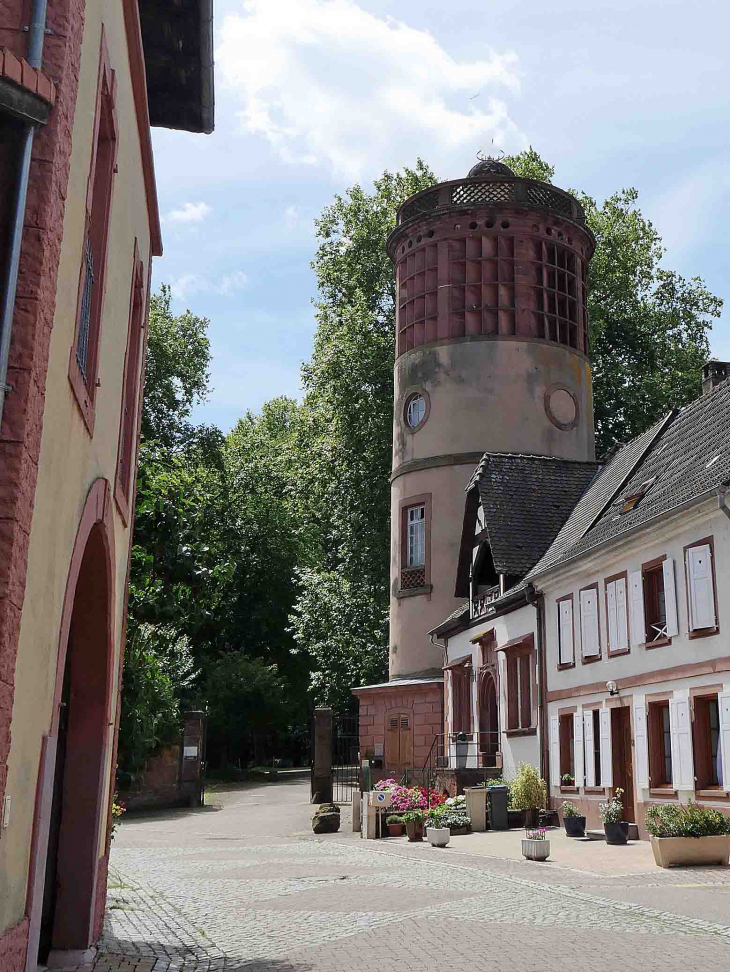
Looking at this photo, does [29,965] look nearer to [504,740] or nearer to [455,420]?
[504,740]

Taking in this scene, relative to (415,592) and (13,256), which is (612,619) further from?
(13,256)

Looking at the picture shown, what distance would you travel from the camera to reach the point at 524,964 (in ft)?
27.2

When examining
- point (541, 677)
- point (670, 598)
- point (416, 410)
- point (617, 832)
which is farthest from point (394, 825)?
point (416, 410)

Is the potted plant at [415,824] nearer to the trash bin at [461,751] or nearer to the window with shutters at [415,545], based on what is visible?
the trash bin at [461,751]

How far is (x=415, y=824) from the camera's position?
20.8 meters

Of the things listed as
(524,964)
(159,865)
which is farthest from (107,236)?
(159,865)

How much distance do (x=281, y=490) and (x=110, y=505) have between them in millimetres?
46736

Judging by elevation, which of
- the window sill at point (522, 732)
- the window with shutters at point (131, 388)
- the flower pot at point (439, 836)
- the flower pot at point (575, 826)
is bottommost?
the flower pot at point (439, 836)

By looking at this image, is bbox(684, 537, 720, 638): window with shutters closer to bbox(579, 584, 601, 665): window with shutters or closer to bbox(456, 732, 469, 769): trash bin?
bbox(579, 584, 601, 665): window with shutters

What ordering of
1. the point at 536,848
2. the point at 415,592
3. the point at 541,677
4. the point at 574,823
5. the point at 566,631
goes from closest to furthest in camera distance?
the point at 536,848 → the point at 574,823 → the point at 566,631 → the point at 541,677 → the point at 415,592

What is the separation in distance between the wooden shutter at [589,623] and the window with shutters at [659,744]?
7.80 ft

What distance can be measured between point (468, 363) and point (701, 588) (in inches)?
656

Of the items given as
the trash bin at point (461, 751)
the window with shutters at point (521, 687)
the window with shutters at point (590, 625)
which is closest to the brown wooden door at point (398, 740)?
the trash bin at point (461, 751)

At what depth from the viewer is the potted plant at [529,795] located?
22.3 metres
